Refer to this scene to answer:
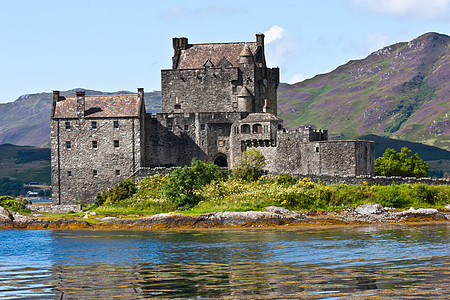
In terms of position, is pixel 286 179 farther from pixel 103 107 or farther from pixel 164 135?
pixel 103 107

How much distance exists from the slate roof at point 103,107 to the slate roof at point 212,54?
970 cm

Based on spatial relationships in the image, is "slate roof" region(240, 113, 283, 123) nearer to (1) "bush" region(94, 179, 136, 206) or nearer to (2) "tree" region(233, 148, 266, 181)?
(2) "tree" region(233, 148, 266, 181)

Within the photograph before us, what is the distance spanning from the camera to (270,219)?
178 feet

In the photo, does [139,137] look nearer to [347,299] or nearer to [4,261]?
[4,261]

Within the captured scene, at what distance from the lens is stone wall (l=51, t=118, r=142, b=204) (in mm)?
73500

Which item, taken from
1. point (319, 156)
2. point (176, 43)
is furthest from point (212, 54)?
point (319, 156)

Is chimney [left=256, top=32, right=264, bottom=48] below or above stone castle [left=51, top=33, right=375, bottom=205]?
above

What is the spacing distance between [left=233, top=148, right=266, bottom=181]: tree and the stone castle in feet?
6.25

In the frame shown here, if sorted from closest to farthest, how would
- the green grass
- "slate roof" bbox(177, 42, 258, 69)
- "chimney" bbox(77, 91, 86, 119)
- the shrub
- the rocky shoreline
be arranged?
the rocky shoreline
the green grass
the shrub
"chimney" bbox(77, 91, 86, 119)
"slate roof" bbox(177, 42, 258, 69)

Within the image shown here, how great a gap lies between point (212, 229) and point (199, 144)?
2390 cm

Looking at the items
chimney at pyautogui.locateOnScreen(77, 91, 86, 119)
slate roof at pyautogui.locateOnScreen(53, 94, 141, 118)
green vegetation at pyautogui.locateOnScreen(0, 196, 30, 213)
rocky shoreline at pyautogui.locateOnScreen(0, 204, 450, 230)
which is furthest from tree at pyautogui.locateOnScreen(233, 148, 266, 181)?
green vegetation at pyautogui.locateOnScreen(0, 196, 30, 213)

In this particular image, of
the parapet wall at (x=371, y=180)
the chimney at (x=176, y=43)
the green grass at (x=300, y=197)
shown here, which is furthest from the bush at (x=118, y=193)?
the chimney at (x=176, y=43)

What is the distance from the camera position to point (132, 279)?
1155 inches

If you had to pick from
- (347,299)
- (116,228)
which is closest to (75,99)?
(116,228)
